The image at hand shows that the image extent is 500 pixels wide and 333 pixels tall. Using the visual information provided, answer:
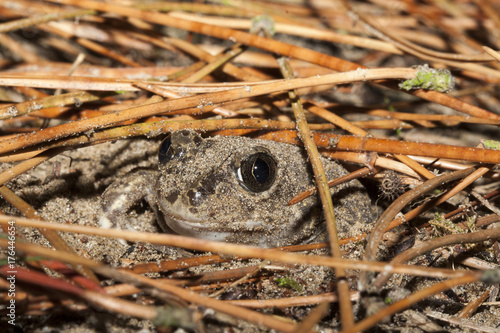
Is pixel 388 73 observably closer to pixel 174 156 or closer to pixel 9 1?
pixel 174 156

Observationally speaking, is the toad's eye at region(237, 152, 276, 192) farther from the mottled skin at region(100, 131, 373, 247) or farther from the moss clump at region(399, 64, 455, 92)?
the moss clump at region(399, 64, 455, 92)

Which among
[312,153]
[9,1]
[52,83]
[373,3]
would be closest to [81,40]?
[9,1]

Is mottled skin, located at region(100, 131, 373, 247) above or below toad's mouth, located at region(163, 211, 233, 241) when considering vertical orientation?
above

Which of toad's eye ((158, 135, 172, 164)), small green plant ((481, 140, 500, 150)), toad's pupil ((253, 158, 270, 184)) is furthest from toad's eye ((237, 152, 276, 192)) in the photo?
small green plant ((481, 140, 500, 150))

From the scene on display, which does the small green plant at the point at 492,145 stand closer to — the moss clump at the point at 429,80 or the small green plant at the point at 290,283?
the moss clump at the point at 429,80

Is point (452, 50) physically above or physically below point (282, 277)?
above

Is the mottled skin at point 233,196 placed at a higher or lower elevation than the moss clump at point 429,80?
lower

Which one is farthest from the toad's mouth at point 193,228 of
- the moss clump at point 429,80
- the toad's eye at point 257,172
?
the moss clump at point 429,80

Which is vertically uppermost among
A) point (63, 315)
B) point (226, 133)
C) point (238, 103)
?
point (238, 103)

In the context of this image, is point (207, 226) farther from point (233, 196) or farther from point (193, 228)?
point (233, 196)
